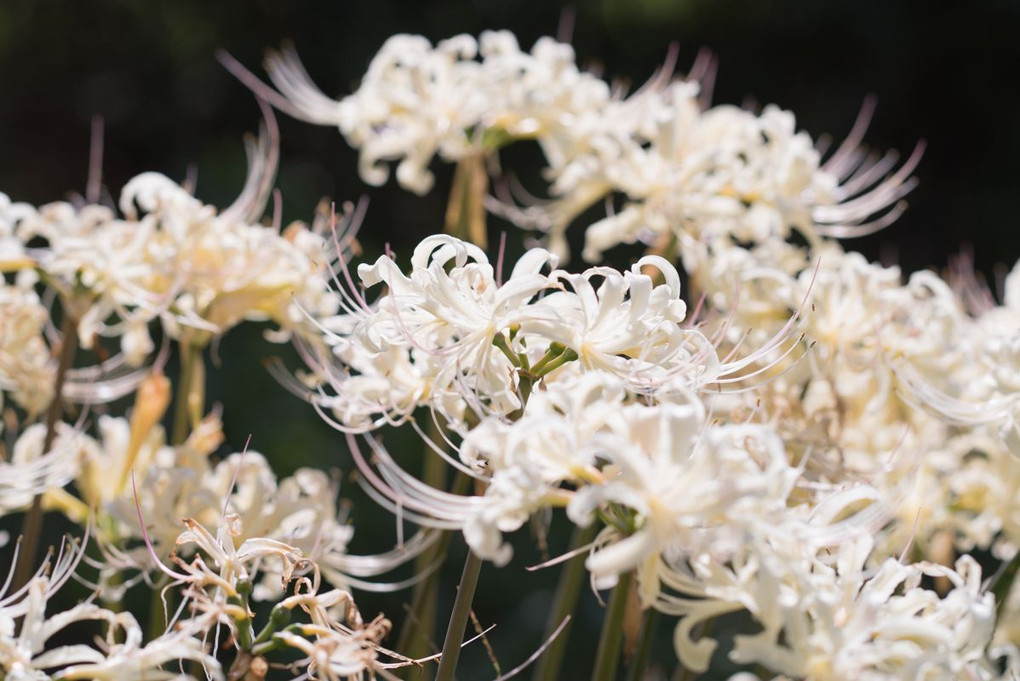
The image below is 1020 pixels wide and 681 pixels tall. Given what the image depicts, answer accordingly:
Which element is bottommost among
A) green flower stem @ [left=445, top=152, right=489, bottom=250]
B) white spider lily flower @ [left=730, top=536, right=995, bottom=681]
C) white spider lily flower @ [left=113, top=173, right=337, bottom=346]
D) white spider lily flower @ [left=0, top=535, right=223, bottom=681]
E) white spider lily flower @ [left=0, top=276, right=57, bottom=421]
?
white spider lily flower @ [left=0, top=535, right=223, bottom=681]

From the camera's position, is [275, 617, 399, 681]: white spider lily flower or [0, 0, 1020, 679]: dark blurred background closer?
[275, 617, 399, 681]: white spider lily flower

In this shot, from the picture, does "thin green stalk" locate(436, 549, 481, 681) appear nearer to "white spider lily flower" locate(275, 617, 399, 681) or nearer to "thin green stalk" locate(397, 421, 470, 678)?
"white spider lily flower" locate(275, 617, 399, 681)

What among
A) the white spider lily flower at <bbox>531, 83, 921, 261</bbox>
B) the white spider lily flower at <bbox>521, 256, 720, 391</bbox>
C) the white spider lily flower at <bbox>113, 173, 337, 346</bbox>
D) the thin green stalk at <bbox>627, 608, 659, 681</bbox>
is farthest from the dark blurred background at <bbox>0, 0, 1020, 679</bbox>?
the white spider lily flower at <bbox>521, 256, 720, 391</bbox>

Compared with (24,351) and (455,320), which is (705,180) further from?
(24,351)

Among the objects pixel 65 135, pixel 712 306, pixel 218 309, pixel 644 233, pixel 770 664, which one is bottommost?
pixel 770 664

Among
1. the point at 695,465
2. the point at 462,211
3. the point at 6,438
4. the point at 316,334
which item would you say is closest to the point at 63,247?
the point at 316,334

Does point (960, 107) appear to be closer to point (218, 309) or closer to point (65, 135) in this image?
point (65, 135)
